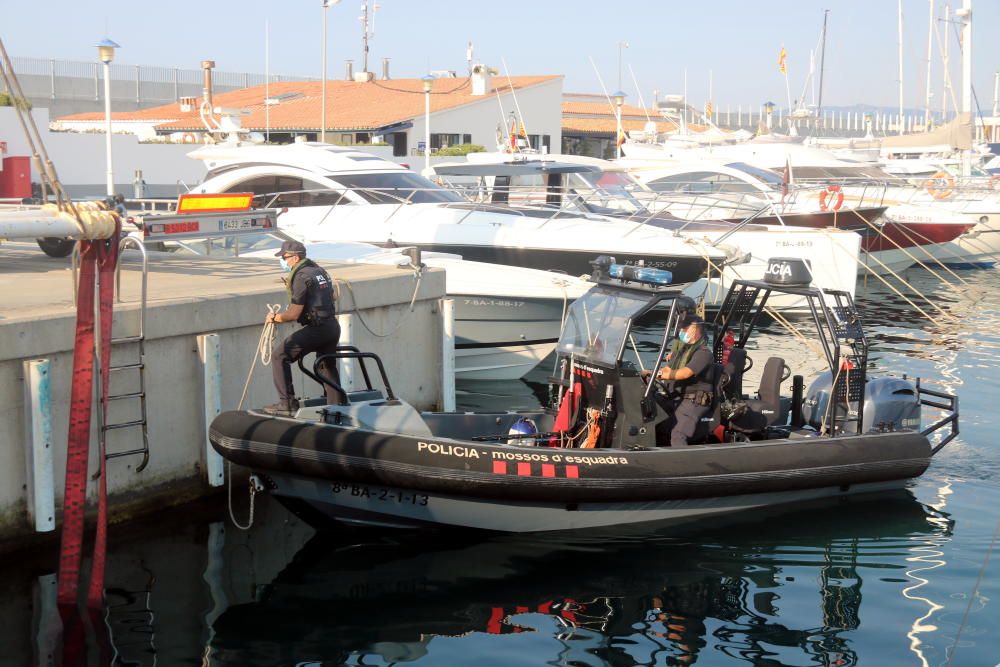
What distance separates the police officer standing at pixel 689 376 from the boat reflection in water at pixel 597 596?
2.80 feet

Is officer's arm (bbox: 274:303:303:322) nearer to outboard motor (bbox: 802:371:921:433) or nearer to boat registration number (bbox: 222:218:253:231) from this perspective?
boat registration number (bbox: 222:218:253:231)

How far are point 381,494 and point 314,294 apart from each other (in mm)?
1798

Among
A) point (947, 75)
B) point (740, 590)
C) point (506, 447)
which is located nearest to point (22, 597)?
point (506, 447)

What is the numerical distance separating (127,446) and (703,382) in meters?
4.46

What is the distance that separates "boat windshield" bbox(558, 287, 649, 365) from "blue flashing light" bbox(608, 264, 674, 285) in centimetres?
14

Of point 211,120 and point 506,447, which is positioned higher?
point 211,120

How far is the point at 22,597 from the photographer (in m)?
7.19

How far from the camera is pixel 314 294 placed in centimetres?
912

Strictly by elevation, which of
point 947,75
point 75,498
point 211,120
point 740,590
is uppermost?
point 947,75

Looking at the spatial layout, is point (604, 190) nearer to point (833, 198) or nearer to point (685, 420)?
point (833, 198)

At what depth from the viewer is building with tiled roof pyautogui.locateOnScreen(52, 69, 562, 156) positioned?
3634cm

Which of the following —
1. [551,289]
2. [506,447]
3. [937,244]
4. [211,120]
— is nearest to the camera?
[506,447]

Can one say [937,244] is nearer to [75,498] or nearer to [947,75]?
[947,75]

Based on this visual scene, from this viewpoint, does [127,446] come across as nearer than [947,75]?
Yes
